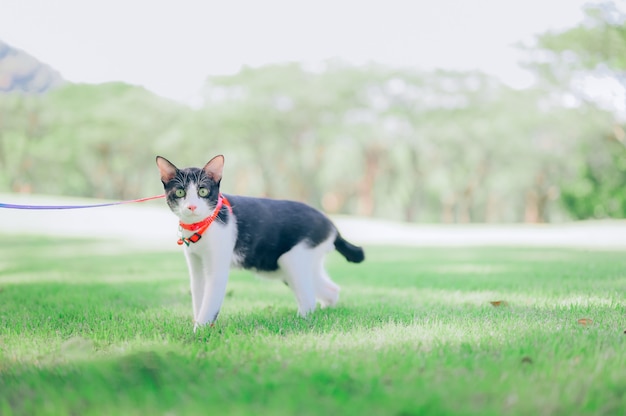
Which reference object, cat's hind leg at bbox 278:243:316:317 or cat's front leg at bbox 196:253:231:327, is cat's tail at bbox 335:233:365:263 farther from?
cat's front leg at bbox 196:253:231:327

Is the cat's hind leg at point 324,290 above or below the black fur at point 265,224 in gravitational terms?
below

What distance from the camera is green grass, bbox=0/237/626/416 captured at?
1695mm

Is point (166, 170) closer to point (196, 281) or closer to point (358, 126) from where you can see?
point (196, 281)

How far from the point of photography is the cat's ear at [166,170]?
9.39 feet

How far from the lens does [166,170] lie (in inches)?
114

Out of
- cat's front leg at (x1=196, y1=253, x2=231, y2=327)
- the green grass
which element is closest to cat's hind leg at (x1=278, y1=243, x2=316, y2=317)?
the green grass

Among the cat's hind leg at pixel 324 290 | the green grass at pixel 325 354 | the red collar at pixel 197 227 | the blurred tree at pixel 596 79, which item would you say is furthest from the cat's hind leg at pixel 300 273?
the blurred tree at pixel 596 79

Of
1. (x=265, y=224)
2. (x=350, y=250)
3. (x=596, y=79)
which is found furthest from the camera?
(x=596, y=79)

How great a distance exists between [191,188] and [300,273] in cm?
87

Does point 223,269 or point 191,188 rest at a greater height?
point 191,188

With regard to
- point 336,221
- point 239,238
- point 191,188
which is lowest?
point 336,221

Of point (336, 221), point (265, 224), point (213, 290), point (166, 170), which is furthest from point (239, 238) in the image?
point (336, 221)

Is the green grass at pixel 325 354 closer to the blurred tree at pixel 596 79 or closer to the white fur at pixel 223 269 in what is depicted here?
the white fur at pixel 223 269

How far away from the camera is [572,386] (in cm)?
180
